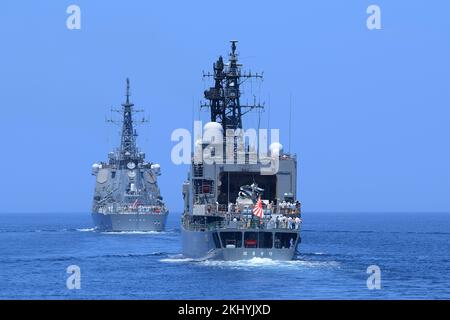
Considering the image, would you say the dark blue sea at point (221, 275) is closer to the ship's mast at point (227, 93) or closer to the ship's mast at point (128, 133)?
the ship's mast at point (227, 93)

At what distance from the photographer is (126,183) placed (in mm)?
176750

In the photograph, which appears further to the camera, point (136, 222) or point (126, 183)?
point (126, 183)

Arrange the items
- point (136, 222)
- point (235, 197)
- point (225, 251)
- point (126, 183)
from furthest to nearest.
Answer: point (126, 183) < point (136, 222) < point (235, 197) < point (225, 251)

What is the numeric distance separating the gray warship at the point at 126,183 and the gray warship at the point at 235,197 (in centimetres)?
7573

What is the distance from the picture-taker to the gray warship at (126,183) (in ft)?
553

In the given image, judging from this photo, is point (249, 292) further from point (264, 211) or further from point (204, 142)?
point (204, 142)

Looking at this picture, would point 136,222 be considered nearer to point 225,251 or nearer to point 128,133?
point 128,133

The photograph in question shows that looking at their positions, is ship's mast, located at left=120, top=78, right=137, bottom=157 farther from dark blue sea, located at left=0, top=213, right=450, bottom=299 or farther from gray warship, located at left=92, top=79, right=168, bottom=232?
dark blue sea, located at left=0, top=213, right=450, bottom=299

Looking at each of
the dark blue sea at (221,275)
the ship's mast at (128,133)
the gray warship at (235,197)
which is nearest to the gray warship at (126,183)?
the ship's mast at (128,133)

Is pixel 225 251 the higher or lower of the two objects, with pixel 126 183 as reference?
lower

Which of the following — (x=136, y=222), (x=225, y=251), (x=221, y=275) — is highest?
(x=136, y=222)

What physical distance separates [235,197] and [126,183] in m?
94.4

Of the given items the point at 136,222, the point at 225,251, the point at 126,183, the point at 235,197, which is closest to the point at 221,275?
the point at 225,251

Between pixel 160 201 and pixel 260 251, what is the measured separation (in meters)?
104
